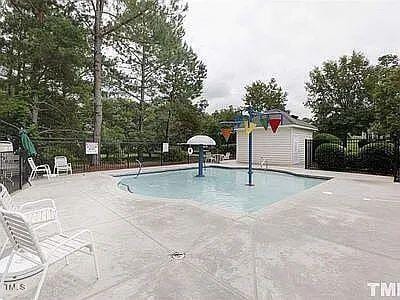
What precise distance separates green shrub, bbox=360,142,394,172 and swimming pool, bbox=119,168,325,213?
11.0 feet

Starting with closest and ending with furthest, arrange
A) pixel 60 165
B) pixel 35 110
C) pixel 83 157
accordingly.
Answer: pixel 60 165 < pixel 83 157 < pixel 35 110

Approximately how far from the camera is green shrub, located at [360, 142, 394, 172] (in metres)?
11.8

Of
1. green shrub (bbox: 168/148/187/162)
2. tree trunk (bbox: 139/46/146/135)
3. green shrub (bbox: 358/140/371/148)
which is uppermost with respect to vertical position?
tree trunk (bbox: 139/46/146/135)

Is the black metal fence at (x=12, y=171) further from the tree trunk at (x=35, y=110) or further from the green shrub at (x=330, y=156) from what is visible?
the green shrub at (x=330, y=156)

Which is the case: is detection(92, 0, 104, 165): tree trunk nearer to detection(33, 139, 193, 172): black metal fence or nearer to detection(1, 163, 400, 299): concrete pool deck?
detection(33, 139, 193, 172): black metal fence

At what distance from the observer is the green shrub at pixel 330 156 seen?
44.0 ft

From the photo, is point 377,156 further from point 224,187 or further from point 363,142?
point 224,187

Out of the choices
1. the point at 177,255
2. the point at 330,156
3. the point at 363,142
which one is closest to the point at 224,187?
the point at 330,156

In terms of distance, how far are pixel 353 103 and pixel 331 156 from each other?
656 inches

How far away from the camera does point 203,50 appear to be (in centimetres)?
2255

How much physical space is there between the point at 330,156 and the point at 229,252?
481 inches

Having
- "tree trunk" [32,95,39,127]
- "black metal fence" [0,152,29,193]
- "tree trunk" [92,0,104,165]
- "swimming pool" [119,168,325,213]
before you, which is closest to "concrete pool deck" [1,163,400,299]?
"swimming pool" [119,168,325,213]

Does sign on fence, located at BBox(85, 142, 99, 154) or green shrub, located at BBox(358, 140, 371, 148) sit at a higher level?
green shrub, located at BBox(358, 140, 371, 148)

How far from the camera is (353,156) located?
13.1 meters
